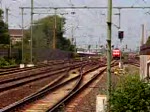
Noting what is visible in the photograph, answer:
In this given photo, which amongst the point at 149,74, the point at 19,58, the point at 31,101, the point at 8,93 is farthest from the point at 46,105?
the point at 19,58

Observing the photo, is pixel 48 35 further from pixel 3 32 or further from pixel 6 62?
pixel 6 62

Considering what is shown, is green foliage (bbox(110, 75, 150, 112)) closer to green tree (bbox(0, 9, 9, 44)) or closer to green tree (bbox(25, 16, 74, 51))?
green tree (bbox(0, 9, 9, 44))

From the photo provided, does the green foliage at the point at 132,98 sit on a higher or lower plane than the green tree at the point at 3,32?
lower

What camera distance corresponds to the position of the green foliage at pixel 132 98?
948 centimetres

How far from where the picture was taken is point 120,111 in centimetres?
975

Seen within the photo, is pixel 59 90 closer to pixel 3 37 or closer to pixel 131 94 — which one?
pixel 131 94

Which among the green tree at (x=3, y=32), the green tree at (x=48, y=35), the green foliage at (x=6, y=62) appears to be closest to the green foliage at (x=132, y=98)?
the green foliage at (x=6, y=62)

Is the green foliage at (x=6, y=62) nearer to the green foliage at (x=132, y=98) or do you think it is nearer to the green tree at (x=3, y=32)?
the green tree at (x=3, y=32)

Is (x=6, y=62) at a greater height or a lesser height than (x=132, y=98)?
lesser

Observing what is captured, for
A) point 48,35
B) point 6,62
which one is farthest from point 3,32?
point 48,35

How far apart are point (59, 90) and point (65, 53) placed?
85.4 m

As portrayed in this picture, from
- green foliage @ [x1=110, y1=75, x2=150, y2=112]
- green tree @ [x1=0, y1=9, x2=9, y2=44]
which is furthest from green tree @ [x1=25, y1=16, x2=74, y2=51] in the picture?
green foliage @ [x1=110, y1=75, x2=150, y2=112]

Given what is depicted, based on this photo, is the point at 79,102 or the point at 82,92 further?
the point at 82,92

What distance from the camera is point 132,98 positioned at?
9680mm
